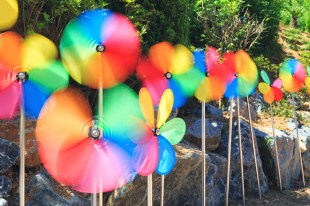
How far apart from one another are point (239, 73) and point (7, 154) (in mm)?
2550

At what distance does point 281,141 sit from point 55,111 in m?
4.49

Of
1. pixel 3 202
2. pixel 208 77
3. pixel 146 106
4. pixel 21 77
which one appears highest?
pixel 208 77

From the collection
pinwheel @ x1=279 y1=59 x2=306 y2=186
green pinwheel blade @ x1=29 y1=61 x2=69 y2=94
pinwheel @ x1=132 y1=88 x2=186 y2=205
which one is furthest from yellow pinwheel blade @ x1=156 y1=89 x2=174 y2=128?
pinwheel @ x1=279 y1=59 x2=306 y2=186

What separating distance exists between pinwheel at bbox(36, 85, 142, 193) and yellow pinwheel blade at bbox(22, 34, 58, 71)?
277mm

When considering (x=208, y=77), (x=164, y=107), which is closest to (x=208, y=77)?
(x=208, y=77)

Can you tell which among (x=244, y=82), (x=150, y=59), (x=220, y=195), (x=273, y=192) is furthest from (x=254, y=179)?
(x=150, y=59)

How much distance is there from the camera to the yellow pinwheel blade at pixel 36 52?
290cm

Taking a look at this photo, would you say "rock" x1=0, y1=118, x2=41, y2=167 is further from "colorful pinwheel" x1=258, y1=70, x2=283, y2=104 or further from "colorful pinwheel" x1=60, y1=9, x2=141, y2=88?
"colorful pinwheel" x1=258, y1=70, x2=283, y2=104

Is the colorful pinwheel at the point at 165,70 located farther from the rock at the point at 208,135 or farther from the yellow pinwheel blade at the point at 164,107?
the rock at the point at 208,135

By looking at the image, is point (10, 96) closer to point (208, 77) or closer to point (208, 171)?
point (208, 77)

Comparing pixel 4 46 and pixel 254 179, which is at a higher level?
pixel 4 46

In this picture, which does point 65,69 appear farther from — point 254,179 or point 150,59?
point 254,179

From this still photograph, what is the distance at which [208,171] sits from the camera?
4.95 m

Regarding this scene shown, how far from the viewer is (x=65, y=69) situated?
3.16 m
